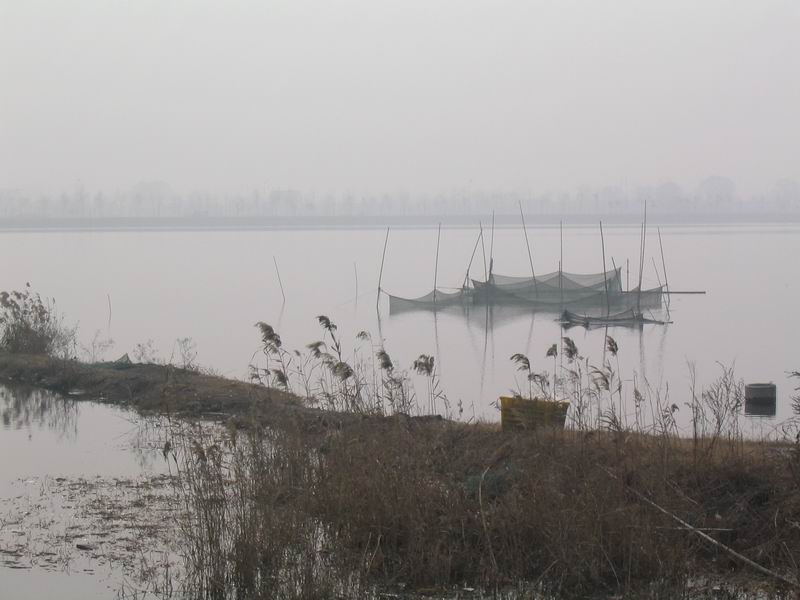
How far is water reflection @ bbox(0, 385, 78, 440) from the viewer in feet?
37.9

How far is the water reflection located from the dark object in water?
8295 mm

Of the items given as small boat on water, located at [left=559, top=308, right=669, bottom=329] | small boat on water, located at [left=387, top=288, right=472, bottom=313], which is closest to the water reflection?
small boat on water, located at [left=559, top=308, right=669, bottom=329]

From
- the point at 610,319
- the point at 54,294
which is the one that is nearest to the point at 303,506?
the point at 610,319

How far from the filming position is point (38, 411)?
12422mm

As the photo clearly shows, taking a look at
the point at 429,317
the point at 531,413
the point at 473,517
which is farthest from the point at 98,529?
the point at 429,317

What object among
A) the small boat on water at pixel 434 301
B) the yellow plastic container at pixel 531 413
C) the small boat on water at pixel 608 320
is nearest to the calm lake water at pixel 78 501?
the yellow plastic container at pixel 531 413

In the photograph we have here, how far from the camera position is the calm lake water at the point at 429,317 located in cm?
2088

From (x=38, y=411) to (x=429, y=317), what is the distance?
19.9m

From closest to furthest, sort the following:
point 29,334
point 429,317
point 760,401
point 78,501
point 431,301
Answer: point 78,501
point 760,401
point 29,334
point 429,317
point 431,301

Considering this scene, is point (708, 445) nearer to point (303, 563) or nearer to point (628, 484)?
point (628, 484)

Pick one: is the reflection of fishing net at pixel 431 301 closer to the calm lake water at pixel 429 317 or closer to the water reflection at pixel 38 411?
the calm lake water at pixel 429 317

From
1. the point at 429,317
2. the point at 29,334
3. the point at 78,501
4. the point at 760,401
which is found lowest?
the point at 429,317

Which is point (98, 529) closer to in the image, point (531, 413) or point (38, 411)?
point (531, 413)

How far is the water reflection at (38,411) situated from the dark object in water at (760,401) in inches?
327
